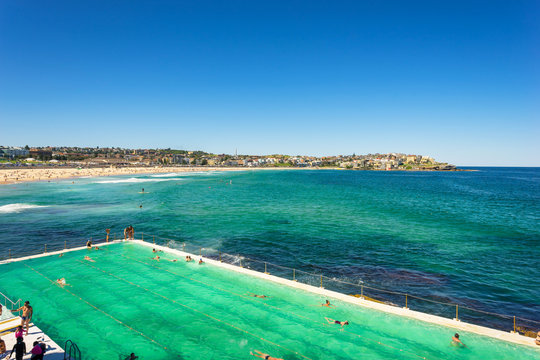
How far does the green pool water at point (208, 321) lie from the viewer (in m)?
11.6

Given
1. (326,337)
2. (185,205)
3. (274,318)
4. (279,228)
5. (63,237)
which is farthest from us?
(185,205)

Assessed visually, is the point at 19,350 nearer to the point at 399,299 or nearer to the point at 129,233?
the point at 399,299

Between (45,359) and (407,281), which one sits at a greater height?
(45,359)

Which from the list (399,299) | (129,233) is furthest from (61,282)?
(399,299)

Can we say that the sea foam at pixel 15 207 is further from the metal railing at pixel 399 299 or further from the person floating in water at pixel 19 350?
the person floating in water at pixel 19 350

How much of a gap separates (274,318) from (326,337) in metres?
2.70

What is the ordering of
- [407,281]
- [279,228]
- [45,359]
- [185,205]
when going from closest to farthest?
[45,359] < [407,281] < [279,228] < [185,205]

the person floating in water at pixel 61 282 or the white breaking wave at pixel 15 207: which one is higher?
the person floating in water at pixel 61 282

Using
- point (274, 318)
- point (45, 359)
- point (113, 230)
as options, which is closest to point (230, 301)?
point (274, 318)

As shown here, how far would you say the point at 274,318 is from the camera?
45.9 feet

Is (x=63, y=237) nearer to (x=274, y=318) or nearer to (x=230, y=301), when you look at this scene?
(x=230, y=301)

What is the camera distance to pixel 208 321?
13.8 m

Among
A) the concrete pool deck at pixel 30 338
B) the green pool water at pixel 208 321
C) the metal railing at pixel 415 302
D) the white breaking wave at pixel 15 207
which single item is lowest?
the metal railing at pixel 415 302

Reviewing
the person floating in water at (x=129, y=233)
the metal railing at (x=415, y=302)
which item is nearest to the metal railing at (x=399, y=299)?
the metal railing at (x=415, y=302)
